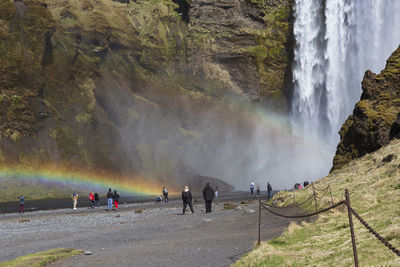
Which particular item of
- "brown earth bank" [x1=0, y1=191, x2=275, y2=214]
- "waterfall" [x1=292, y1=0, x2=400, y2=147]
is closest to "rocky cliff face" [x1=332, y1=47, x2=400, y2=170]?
"brown earth bank" [x1=0, y1=191, x2=275, y2=214]

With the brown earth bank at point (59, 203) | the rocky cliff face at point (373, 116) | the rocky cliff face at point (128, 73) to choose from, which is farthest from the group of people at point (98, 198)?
the rocky cliff face at point (128, 73)

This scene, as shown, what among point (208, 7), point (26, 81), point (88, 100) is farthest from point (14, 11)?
point (208, 7)

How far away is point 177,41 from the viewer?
100812mm

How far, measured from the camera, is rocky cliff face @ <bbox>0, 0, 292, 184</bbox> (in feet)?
259

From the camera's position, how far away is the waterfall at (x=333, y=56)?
70500 millimetres

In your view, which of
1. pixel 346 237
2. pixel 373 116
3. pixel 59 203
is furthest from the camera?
pixel 59 203

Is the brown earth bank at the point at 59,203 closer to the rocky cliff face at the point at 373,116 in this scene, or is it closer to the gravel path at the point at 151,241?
the gravel path at the point at 151,241

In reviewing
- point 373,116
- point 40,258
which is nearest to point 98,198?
point 373,116

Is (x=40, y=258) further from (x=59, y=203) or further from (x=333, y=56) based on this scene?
(x=333, y=56)

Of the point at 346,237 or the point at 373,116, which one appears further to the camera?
the point at 373,116

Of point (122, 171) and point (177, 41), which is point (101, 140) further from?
point (177, 41)

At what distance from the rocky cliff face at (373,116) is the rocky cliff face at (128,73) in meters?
56.8

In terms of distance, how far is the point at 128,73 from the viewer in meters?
93.8

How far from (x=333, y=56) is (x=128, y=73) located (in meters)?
42.5
